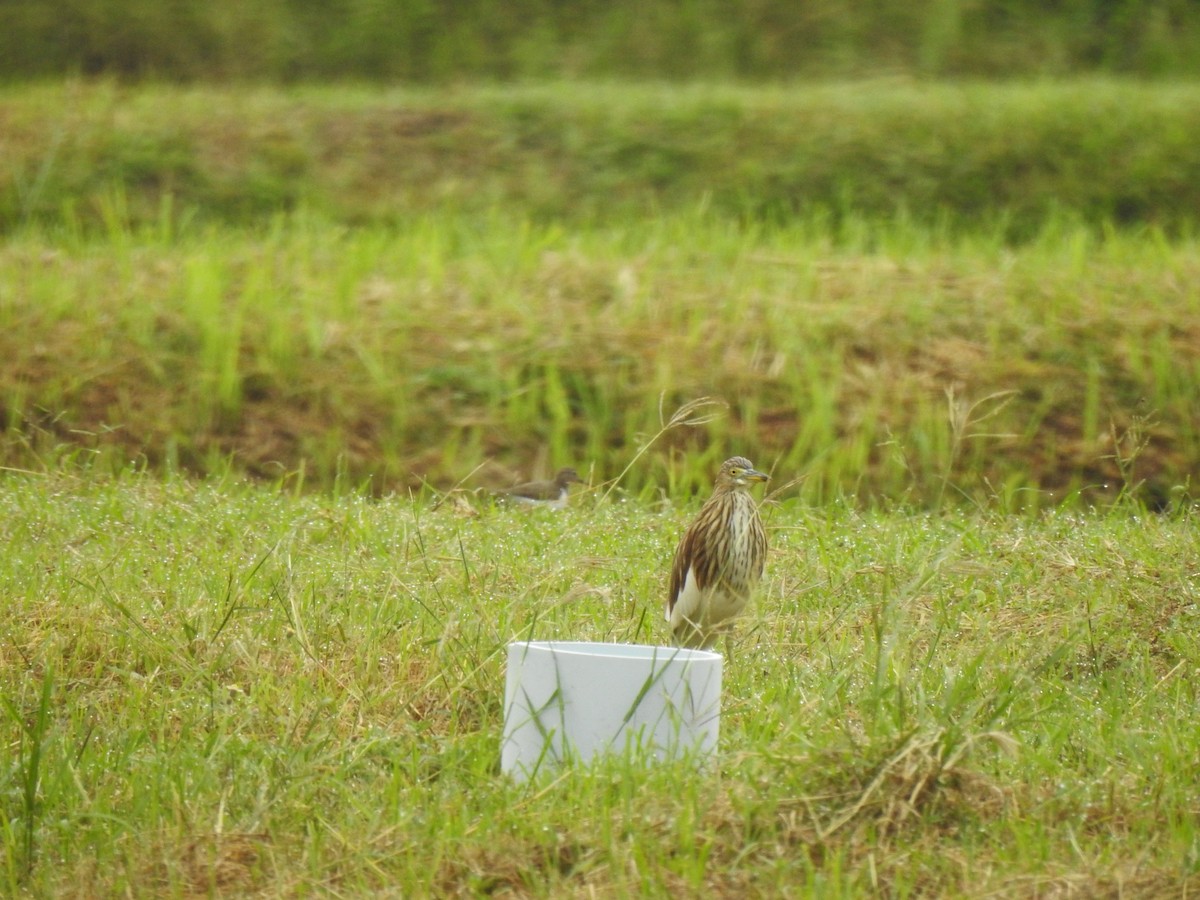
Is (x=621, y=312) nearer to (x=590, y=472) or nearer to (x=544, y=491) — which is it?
(x=544, y=491)

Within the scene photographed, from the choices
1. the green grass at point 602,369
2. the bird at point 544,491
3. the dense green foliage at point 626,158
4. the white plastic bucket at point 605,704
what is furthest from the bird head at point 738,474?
the dense green foliage at point 626,158

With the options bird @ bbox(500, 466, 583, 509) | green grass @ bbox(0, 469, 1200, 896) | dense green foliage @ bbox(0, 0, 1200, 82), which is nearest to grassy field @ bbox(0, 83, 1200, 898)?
green grass @ bbox(0, 469, 1200, 896)

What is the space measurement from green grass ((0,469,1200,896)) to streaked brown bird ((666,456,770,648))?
118 mm

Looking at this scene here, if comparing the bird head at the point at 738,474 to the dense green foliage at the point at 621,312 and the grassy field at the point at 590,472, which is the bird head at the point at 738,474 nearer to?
the grassy field at the point at 590,472

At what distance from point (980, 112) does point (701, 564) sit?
8058 mm

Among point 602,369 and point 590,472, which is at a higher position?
point 590,472

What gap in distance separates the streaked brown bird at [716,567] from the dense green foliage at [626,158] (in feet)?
20.3

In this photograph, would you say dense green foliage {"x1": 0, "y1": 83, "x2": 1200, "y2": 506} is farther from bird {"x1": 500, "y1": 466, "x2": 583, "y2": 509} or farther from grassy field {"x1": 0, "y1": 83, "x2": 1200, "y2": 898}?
bird {"x1": 500, "y1": 466, "x2": 583, "y2": 509}

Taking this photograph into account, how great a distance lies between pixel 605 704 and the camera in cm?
333

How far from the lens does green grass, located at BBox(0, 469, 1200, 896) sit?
3.05m

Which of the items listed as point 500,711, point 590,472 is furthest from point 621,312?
point 500,711

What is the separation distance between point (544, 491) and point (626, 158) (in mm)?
5490

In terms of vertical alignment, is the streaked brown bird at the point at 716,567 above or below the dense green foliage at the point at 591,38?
below

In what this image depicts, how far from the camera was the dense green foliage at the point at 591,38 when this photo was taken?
1365cm
